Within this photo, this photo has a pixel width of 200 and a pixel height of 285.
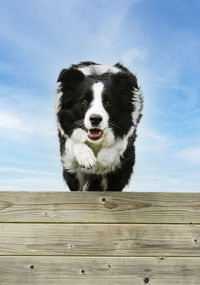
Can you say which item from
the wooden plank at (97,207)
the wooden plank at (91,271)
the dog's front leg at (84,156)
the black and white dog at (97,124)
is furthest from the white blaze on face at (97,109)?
the wooden plank at (91,271)

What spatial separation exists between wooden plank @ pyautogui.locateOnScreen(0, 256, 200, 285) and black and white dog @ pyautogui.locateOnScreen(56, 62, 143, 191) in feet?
2.51

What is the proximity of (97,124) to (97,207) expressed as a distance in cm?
63

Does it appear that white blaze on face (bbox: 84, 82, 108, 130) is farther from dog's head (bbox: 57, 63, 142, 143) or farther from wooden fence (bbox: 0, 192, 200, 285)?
wooden fence (bbox: 0, 192, 200, 285)

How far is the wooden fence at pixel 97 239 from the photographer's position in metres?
2.66

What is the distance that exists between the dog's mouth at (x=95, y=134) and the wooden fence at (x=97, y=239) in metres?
0.52

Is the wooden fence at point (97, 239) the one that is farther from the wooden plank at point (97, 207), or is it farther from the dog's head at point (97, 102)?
the dog's head at point (97, 102)

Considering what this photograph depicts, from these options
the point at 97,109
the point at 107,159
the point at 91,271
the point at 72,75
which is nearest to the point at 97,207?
the point at 91,271

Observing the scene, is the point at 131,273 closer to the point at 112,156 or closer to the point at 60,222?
the point at 60,222

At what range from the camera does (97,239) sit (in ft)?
8.83

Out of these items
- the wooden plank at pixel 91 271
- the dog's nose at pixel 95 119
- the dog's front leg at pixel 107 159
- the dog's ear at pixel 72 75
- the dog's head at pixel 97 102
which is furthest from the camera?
the dog's ear at pixel 72 75

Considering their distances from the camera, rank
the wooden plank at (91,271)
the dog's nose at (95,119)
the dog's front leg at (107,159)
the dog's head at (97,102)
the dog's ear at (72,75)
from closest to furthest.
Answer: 1. the wooden plank at (91,271)
2. the dog's nose at (95,119)
3. the dog's head at (97,102)
4. the dog's front leg at (107,159)
5. the dog's ear at (72,75)

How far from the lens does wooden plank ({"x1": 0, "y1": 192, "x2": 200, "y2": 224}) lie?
8.98 feet

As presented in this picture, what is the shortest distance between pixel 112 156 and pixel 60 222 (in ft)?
2.60

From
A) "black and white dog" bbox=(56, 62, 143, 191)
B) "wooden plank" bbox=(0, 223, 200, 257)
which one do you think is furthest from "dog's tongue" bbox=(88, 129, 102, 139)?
"wooden plank" bbox=(0, 223, 200, 257)
